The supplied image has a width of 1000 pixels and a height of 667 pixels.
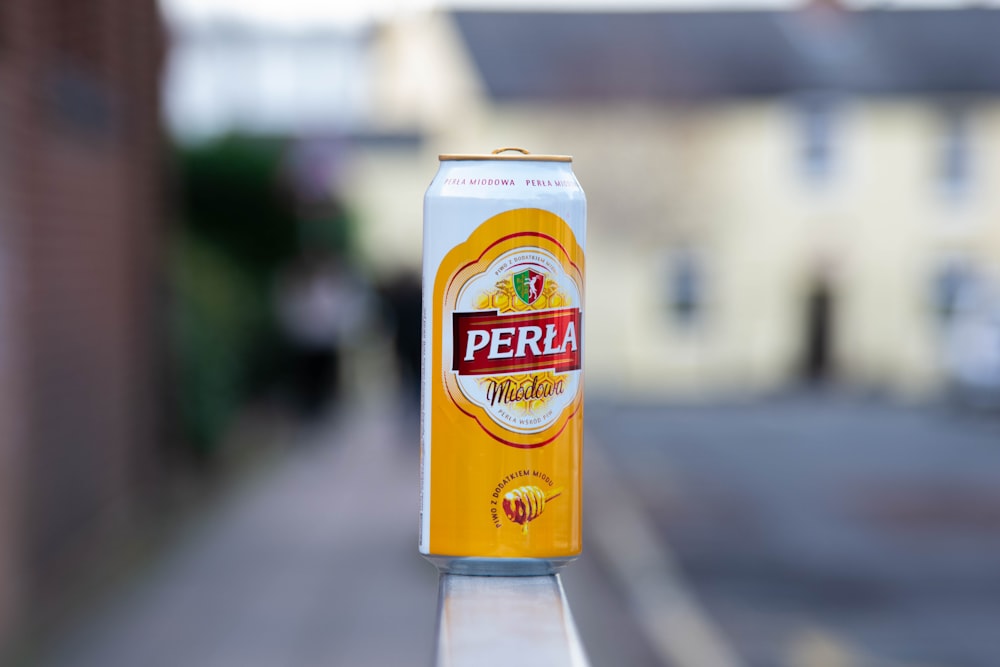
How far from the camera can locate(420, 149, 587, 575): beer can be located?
70.5 inches

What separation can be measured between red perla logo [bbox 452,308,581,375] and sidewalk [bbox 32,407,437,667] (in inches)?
223

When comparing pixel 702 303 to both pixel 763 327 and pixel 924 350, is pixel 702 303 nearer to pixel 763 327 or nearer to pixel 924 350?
pixel 763 327

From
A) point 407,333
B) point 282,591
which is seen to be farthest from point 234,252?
point 282,591

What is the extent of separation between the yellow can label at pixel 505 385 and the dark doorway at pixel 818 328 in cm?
3329

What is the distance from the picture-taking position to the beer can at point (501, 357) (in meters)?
1.79

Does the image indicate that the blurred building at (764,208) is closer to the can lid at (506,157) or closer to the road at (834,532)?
the road at (834,532)

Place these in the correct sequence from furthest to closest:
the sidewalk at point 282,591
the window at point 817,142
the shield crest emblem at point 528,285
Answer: the window at point 817,142 → the sidewalk at point 282,591 → the shield crest emblem at point 528,285

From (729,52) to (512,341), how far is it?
3502cm

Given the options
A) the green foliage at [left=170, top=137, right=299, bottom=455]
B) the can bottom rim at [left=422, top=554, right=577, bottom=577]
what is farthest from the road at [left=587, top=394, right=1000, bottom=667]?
the can bottom rim at [left=422, top=554, right=577, bottom=577]

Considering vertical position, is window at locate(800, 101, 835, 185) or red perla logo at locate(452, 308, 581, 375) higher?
window at locate(800, 101, 835, 185)

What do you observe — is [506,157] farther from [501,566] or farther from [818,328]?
[818,328]

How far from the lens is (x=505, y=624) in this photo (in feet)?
5.07

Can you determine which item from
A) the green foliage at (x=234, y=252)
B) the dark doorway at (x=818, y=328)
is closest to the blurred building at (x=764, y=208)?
the dark doorway at (x=818, y=328)

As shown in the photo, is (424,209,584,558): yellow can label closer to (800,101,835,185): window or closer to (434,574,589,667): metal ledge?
(434,574,589,667): metal ledge
